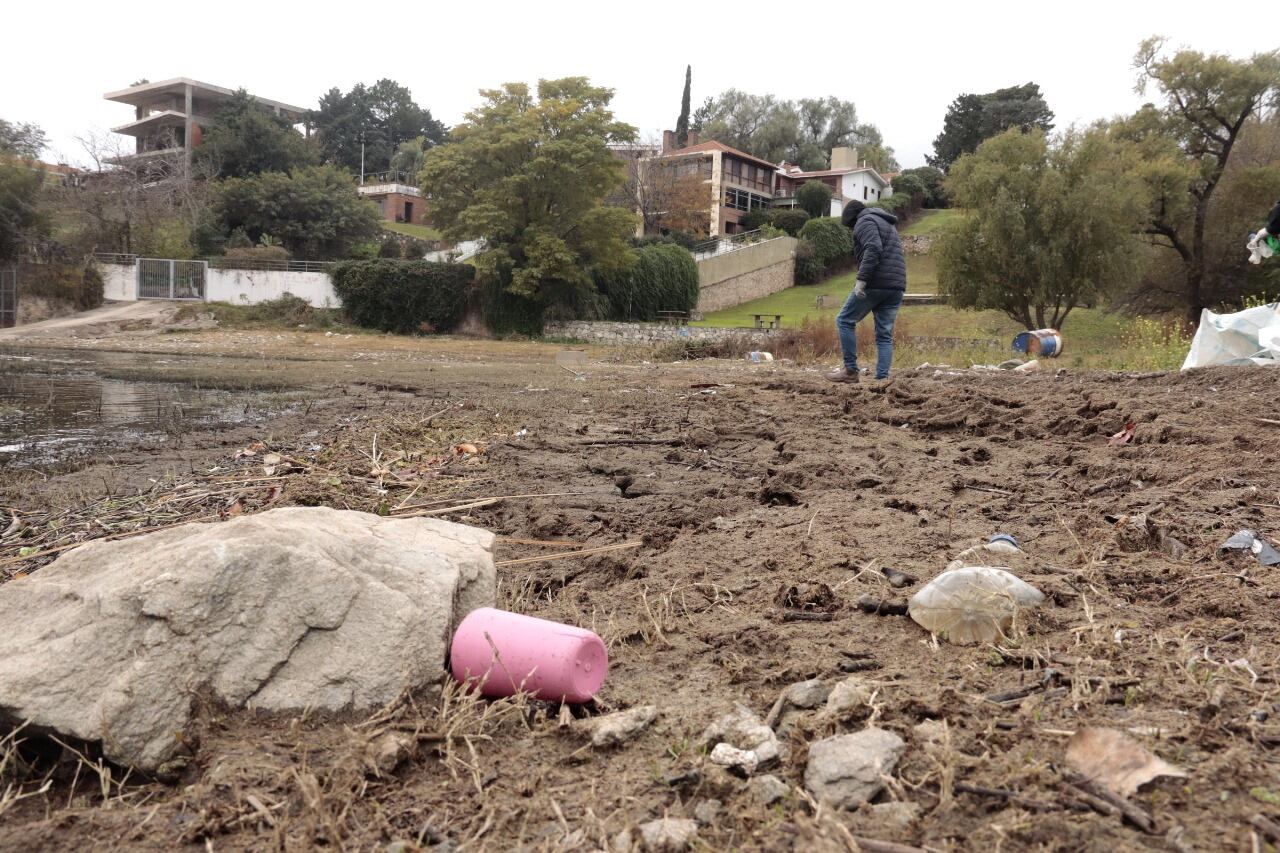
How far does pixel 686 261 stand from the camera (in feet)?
140

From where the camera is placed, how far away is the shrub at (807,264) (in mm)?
55031

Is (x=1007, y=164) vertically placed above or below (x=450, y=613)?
above

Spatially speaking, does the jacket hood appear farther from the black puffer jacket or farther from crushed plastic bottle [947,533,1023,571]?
crushed plastic bottle [947,533,1023,571]

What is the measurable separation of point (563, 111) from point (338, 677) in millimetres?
34490

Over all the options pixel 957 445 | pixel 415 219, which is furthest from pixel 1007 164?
pixel 415 219

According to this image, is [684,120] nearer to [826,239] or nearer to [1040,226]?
[826,239]

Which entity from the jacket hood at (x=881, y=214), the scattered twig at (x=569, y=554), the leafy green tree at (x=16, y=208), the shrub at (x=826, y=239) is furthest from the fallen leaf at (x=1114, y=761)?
the shrub at (x=826, y=239)

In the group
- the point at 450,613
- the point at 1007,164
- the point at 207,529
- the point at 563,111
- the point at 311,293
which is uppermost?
the point at 563,111

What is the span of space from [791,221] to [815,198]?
500cm

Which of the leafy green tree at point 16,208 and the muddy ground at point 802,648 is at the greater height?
the leafy green tree at point 16,208

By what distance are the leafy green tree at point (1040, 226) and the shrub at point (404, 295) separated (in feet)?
63.3

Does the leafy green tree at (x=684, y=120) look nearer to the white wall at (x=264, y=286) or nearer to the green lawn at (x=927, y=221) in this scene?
the green lawn at (x=927, y=221)

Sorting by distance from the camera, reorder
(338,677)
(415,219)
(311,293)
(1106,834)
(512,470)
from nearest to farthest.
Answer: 1. (1106,834)
2. (338,677)
3. (512,470)
4. (311,293)
5. (415,219)

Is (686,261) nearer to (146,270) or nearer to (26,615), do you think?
(146,270)
